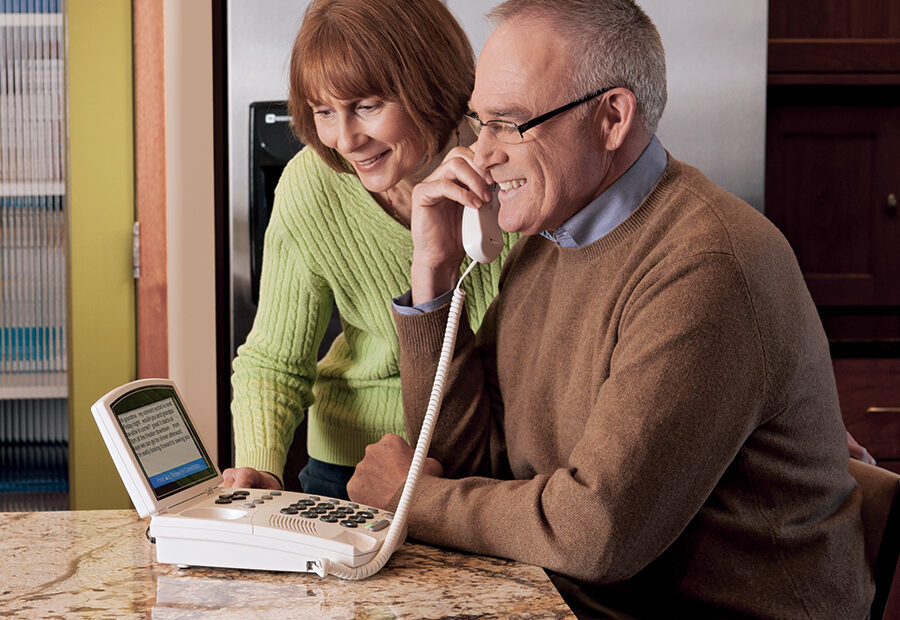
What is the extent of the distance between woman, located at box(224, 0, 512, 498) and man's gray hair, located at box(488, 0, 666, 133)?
0.30m

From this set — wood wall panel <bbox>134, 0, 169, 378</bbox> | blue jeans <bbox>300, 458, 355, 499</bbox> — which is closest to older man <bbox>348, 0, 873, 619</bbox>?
blue jeans <bbox>300, 458, 355, 499</bbox>

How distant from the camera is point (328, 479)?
5.51ft

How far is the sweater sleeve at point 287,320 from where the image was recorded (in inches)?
60.4

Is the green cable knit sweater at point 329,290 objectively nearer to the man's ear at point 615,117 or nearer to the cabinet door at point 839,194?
the man's ear at point 615,117

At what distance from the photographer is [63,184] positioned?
2555 mm

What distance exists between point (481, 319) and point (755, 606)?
658 millimetres

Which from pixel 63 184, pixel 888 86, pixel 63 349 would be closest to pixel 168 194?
pixel 63 184

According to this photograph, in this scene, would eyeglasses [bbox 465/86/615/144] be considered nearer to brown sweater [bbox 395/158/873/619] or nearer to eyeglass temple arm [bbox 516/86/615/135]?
eyeglass temple arm [bbox 516/86/615/135]

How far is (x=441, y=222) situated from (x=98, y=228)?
1517mm

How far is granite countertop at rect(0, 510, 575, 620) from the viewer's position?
31.9 inches

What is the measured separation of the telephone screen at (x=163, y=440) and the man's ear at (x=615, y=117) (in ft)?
1.86

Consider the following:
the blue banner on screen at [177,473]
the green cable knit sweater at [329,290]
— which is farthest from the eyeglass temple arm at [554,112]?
the blue banner on screen at [177,473]

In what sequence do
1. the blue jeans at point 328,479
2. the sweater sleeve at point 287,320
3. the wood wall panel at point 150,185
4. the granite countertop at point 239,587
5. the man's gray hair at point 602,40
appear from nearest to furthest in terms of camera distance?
the granite countertop at point 239,587
the man's gray hair at point 602,40
the sweater sleeve at point 287,320
the blue jeans at point 328,479
the wood wall panel at point 150,185
